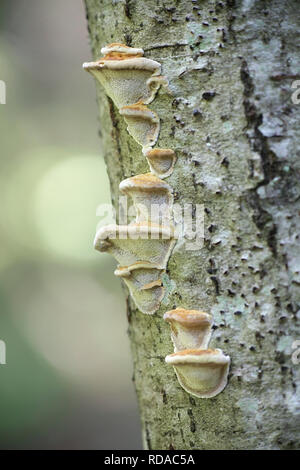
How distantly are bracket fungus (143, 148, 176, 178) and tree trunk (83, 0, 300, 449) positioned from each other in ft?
0.04

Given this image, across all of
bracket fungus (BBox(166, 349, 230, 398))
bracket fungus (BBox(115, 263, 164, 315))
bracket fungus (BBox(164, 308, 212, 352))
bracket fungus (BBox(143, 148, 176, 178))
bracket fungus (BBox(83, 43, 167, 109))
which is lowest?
bracket fungus (BBox(166, 349, 230, 398))

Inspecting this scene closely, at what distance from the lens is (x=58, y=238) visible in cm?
667

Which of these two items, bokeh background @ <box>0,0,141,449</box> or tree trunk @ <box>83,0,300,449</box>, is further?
bokeh background @ <box>0,0,141,449</box>

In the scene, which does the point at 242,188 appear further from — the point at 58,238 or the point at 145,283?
the point at 58,238

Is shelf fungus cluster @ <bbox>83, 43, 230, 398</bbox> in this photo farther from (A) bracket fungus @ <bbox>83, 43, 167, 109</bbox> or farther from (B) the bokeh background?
(B) the bokeh background

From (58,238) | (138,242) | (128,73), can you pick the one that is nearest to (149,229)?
(138,242)

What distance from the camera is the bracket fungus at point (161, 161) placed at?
87 cm

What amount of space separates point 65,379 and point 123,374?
129 cm

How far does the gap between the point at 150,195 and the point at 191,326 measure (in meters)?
0.26

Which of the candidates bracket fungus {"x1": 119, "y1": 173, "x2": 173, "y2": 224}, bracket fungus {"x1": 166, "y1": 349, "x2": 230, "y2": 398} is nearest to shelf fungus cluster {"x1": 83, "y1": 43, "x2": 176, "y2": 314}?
bracket fungus {"x1": 119, "y1": 173, "x2": 173, "y2": 224}

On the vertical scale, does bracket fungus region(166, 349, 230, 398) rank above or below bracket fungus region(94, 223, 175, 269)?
below

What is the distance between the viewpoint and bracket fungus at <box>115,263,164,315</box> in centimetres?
91

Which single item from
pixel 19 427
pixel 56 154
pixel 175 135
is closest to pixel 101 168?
pixel 56 154

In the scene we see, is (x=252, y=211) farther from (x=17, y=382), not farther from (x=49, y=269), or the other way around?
(x=49, y=269)
